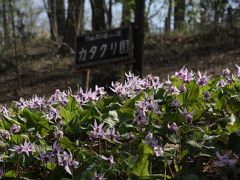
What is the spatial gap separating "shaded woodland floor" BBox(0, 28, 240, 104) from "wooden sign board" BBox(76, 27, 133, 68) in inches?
93.6

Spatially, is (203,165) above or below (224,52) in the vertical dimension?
below

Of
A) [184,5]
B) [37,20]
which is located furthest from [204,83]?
[37,20]

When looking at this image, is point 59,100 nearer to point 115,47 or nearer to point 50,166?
point 50,166

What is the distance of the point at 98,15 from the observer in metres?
15.2

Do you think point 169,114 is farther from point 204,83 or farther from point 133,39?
point 133,39

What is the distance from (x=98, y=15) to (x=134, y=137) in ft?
44.0

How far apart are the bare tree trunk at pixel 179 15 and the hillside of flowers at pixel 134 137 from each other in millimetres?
13768

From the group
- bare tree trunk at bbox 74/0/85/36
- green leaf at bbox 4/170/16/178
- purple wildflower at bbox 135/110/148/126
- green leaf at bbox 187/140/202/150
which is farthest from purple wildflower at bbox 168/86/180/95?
bare tree trunk at bbox 74/0/85/36

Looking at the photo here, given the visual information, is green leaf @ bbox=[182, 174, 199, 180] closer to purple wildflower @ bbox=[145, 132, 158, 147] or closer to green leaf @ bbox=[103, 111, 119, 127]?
purple wildflower @ bbox=[145, 132, 158, 147]

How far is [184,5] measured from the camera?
1636cm

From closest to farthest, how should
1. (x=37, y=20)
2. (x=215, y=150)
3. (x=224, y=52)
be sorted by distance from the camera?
(x=215, y=150)
(x=224, y=52)
(x=37, y=20)

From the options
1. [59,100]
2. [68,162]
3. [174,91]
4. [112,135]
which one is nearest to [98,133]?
[112,135]

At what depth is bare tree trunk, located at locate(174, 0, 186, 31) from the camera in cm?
1630

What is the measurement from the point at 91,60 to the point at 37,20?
1991 cm
